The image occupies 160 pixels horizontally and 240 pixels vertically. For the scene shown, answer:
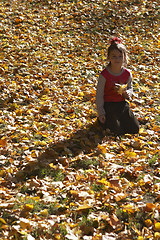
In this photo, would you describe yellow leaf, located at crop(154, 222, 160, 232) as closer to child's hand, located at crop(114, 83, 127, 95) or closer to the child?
the child

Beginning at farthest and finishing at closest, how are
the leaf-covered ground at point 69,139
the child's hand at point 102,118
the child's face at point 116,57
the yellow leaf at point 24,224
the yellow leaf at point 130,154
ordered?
the child's hand at point 102,118, the child's face at point 116,57, the yellow leaf at point 130,154, the leaf-covered ground at point 69,139, the yellow leaf at point 24,224

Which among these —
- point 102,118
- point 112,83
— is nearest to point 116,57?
point 112,83

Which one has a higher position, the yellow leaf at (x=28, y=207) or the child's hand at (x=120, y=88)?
the child's hand at (x=120, y=88)

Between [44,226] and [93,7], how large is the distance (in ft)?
25.0

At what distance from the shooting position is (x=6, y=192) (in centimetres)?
279

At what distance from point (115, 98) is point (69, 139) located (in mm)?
938

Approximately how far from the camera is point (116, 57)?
388 cm

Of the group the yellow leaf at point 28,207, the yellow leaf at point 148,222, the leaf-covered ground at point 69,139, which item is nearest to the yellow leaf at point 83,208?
the leaf-covered ground at point 69,139

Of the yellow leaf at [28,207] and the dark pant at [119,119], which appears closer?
the yellow leaf at [28,207]

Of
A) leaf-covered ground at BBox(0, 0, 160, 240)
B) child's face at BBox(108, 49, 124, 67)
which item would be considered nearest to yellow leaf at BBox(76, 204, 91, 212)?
leaf-covered ground at BBox(0, 0, 160, 240)

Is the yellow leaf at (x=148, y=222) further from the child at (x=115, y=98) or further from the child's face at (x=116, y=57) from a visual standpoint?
the child's face at (x=116, y=57)

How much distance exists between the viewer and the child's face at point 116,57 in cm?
386

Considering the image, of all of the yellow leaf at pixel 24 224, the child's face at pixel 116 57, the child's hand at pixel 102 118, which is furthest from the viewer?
the child's hand at pixel 102 118

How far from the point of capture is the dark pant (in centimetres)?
399
